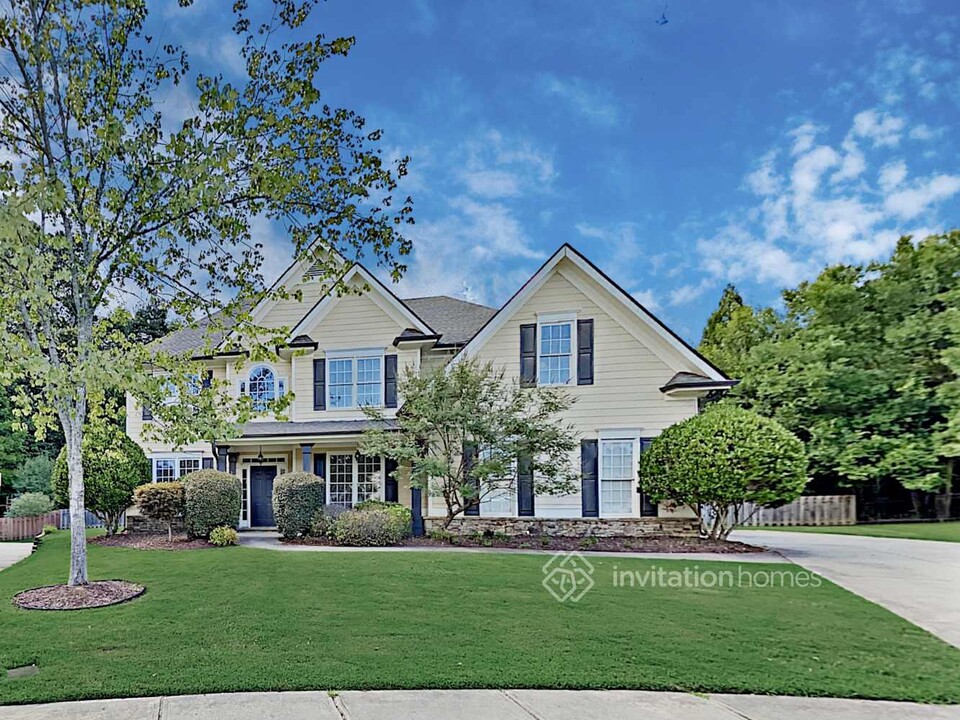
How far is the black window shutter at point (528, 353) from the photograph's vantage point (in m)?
16.5

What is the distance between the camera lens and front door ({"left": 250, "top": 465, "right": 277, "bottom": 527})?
1866 centimetres

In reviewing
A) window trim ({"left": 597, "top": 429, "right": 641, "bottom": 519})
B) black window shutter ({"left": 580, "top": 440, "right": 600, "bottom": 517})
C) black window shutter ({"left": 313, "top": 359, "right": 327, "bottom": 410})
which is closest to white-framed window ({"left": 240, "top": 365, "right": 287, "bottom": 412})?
black window shutter ({"left": 313, "top": 359, "right": 327, "bottom": 410})

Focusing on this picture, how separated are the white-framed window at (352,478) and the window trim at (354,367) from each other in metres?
1.42

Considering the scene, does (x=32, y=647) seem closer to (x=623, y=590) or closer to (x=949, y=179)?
(x=623, y=590)

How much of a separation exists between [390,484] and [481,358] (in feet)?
14.0

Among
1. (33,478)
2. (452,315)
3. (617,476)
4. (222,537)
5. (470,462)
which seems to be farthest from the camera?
(33,478)

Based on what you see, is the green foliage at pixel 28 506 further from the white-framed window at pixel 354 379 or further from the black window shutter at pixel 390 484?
the black window shutter at pixel 390 484

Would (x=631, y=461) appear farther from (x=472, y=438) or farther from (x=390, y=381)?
(x=390, y=381)

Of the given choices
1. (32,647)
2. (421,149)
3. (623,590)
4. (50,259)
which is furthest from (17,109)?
(623,590)

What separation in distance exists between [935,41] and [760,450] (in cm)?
912

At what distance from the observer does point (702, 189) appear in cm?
1927

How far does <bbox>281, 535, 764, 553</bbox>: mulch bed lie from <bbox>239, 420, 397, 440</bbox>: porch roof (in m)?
3.01

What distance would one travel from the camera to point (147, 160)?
8680 millimetres

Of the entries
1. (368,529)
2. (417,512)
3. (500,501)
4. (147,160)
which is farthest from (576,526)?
(147,160)
